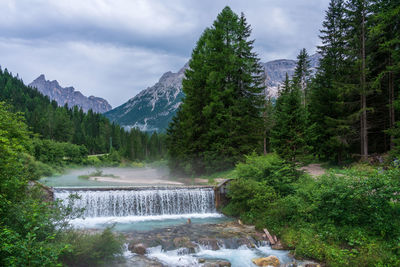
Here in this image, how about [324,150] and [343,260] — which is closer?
[343,260]

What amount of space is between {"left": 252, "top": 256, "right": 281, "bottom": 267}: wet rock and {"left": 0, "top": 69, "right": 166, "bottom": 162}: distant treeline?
43.6 m

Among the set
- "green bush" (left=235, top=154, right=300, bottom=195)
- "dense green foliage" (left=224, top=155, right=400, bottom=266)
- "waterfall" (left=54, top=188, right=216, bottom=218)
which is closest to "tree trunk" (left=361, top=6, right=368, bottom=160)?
"green bush" (left=235, top=154, right=300, bottom=195)

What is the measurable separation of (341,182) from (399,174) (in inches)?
80.4

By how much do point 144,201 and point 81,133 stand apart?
79553 millimetres

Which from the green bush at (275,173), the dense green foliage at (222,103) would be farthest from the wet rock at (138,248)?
the dense green foliage at (222,103)

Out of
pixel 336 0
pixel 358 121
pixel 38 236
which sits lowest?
pixel 38 236

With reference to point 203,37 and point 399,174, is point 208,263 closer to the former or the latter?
point 399,174

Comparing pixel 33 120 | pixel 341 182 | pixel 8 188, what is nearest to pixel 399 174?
pixel 341 182

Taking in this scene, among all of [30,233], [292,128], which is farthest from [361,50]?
[30,233]

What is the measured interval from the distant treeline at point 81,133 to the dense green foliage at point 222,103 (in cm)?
3022

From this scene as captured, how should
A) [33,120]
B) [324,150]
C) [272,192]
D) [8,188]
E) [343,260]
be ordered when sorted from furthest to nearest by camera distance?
[33,120], [324,150], [272,192], [343,260], [8,188]

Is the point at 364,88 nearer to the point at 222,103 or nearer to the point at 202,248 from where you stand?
the point at 222,103

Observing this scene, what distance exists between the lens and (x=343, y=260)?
29.6ft

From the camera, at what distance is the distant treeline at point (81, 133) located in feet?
228
